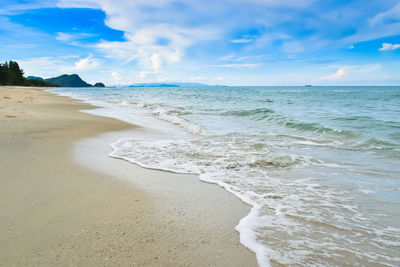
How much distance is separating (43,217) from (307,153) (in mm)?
6522

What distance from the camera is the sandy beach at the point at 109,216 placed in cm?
230

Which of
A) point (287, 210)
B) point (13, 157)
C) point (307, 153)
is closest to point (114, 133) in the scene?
point (13, 157)

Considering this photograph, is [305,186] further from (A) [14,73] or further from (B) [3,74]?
(A) [14,73]

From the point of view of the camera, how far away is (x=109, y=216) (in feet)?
9.95

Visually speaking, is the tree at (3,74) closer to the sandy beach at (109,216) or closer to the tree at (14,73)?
the tree at (14,73)

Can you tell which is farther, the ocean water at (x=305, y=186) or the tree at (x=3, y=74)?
the tree at (x=3, y=74)

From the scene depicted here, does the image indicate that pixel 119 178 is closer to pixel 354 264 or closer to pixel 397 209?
pixel 354 264

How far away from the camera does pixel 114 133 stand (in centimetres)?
945

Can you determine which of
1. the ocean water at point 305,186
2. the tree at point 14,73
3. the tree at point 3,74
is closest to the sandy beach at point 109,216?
the ocean water at point 305,186

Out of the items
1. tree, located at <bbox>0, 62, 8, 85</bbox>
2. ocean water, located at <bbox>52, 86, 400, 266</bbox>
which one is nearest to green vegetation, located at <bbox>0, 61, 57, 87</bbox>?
tree, located at <bbox>0, 62, 8, 85</bbox>

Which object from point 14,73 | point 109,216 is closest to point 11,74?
point 14,73

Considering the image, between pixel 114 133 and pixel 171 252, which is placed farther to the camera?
pixel 114 133

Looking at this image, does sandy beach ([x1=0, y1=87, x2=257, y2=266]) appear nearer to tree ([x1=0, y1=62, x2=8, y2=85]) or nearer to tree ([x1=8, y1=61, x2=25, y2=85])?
tree ([x1=0, y1=62, x2=8, y2=85])

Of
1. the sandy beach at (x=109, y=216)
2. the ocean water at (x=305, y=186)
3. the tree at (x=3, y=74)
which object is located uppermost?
the tree at (x=3, y=74)
